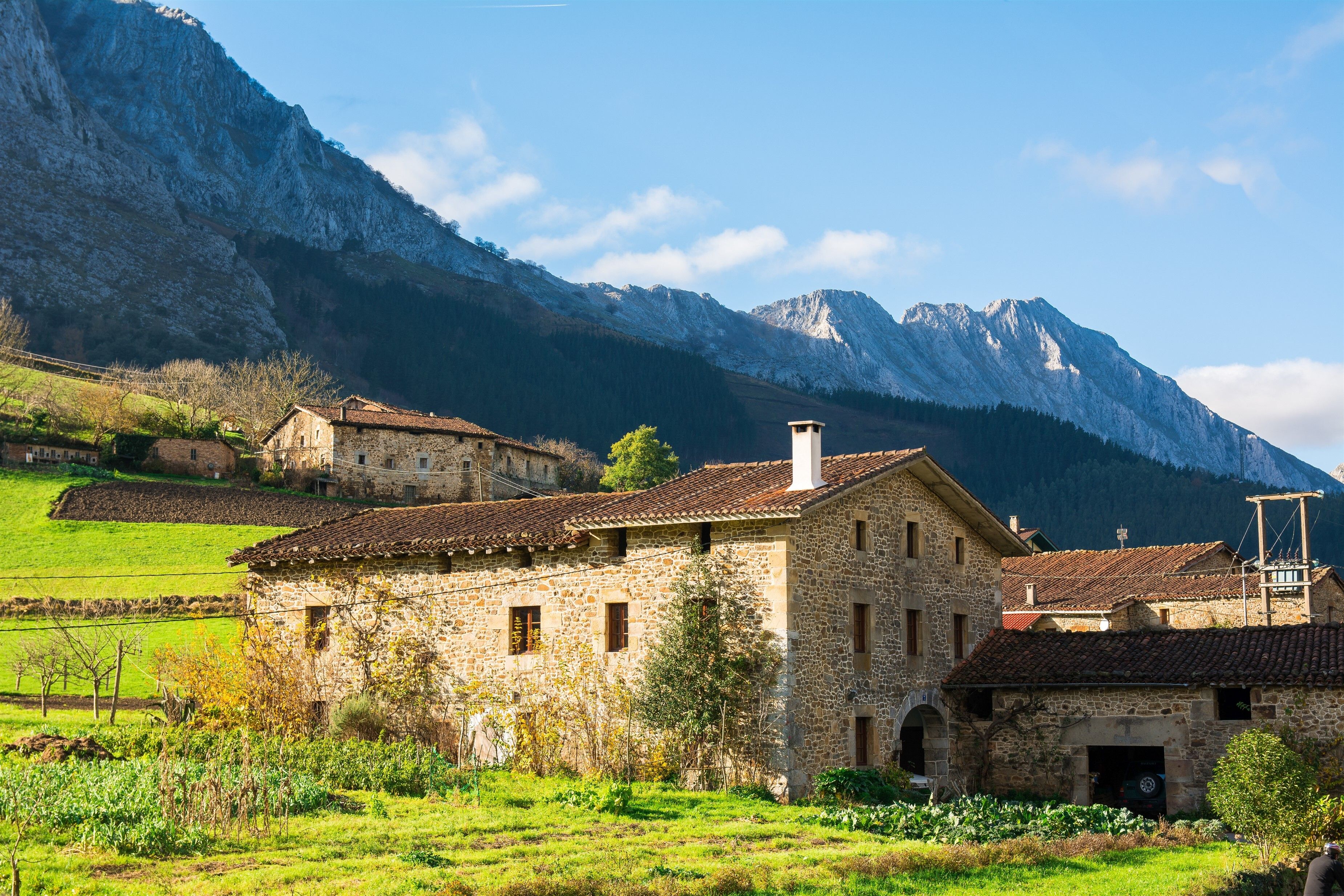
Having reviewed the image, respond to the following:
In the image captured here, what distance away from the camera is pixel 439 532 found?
94.0 ft

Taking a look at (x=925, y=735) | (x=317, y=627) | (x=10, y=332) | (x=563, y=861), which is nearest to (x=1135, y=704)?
(x=925, y=735)

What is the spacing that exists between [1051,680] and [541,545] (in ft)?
38.7

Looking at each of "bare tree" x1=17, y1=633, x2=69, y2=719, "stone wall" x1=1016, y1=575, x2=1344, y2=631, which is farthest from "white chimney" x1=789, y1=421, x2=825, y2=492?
"bare tree" x1=17, y1=633, x2=69, y2=719

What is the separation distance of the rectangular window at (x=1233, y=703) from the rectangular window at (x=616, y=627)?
41.2ft

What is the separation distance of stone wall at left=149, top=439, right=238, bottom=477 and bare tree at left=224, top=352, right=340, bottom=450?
7398 millimetres

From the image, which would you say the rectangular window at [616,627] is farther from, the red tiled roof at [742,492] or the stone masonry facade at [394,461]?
the stone masonry facade at [394,461]

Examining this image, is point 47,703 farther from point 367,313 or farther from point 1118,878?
point 367,313

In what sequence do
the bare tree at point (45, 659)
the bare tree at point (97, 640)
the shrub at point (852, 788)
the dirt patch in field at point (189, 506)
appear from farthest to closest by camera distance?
1. the dirt patch in field at point (189, 506)
2. the bare tree at point (97, 640)
3. the bare tree at point (45, 659)
4. the shrub at point (852, 788)

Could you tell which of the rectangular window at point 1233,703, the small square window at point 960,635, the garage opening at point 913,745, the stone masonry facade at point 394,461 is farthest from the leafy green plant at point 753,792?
the stone masonry facade at point 394,461

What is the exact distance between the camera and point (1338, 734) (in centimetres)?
2262

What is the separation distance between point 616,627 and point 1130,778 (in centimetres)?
1240

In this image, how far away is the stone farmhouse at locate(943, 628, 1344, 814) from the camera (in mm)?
23531

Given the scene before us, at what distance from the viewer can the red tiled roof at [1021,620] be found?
39750 millimetres

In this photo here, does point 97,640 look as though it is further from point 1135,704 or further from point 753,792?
point 1135,704
